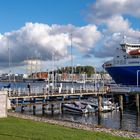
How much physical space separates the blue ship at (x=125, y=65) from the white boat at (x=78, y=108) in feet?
52.2

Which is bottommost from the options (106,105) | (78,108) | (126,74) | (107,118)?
(107,118)

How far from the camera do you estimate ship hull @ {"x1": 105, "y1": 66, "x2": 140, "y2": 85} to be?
Answer: 66.1 m

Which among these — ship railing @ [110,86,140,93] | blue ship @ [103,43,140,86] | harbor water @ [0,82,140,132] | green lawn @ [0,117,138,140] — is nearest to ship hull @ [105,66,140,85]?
blue ship @ [103,43,140,86]

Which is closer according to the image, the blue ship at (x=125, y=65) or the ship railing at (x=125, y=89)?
the ship railing at (x=125, y=89)

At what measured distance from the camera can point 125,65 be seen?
6881 cm

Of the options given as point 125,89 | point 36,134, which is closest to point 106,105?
point 125,89

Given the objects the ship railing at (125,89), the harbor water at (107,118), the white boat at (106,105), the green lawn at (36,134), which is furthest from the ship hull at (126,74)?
the green lawn at (36,134)

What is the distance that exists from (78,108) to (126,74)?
63.9 feet

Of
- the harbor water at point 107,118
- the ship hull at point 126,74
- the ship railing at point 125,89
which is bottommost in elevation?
the harbor water at point 107,118

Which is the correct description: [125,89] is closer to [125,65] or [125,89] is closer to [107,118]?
[125,65]

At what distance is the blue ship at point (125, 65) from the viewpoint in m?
66.6

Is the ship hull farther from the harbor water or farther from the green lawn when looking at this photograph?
the green lawn

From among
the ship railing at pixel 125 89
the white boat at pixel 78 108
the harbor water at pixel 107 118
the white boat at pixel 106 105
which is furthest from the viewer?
the ship railing at pixel 125 89

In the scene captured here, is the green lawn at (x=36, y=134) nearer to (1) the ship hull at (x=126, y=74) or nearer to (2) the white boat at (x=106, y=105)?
(2) the white boat at (x=106, y=105)
